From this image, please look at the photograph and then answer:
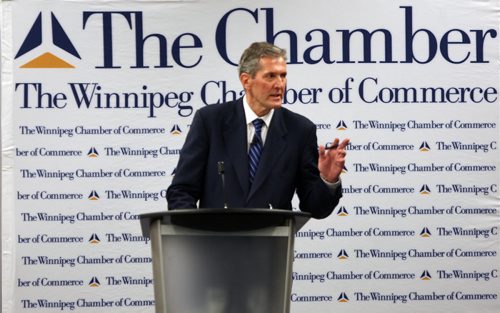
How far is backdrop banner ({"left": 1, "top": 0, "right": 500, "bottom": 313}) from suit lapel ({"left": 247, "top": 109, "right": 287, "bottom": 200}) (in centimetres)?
177

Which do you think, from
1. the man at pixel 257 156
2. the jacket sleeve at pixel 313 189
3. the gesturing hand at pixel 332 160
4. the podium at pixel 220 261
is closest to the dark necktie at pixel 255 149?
Result: the man at pixel 257 156

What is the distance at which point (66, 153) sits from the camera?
565cm

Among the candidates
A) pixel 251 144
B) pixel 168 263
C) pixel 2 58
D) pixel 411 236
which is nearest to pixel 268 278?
pixel 168 263

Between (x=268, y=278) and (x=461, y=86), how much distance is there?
10.2 feet

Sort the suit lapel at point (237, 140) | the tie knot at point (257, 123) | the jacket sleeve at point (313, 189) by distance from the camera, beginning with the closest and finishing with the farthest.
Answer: the jacket sleeve at point (313, 189)
the suit lapel at point (237, 140)
the tie knot at point (257, 123)

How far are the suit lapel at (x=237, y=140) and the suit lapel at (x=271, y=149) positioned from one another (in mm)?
54

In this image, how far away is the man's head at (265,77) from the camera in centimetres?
402

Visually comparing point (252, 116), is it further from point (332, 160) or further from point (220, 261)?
point (220, 261)

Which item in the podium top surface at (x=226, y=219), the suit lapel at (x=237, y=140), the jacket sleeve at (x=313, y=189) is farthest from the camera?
the suit lapel at (x=237, y=140)

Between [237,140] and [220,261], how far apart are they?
37.9 inches

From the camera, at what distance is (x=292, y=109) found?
223 inches

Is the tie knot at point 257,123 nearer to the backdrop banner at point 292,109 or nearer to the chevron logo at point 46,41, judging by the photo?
the backdrop banner at point 292,109

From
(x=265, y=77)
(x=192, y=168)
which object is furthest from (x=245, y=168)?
(x=265, y=77)

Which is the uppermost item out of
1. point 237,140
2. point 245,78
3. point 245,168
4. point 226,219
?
point 245,78
